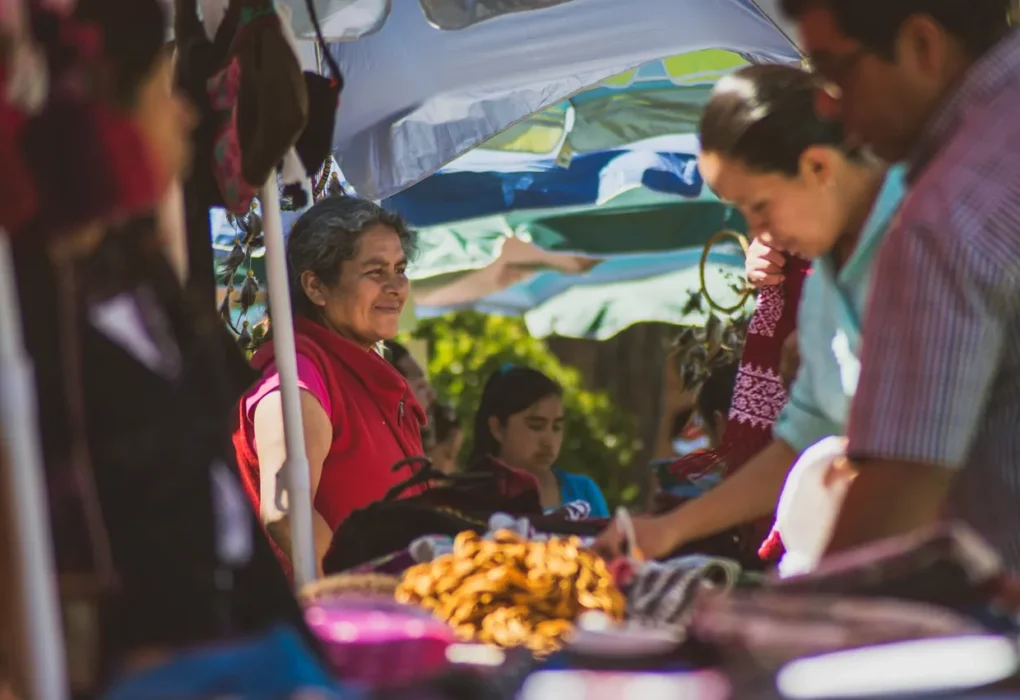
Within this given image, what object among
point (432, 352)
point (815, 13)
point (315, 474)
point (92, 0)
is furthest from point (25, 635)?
point (432, 352)

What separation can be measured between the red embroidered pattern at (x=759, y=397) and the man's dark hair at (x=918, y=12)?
5.86 feet

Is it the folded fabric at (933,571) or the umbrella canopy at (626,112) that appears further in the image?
the umbrella canopy at (626,112)

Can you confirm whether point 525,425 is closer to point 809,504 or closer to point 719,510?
point 719,510

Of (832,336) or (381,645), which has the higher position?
(832,336)

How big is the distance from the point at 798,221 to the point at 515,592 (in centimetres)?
77

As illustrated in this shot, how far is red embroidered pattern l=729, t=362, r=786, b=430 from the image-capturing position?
352 cm

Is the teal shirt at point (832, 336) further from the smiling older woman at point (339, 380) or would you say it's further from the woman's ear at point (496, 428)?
the woman's ear at point (496, 428)

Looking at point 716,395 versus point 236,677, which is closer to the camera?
point 236,677

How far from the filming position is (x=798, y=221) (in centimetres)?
240

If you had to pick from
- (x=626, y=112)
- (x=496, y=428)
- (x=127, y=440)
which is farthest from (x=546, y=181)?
(x=127, y=440)

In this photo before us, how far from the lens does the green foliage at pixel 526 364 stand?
8.82 m

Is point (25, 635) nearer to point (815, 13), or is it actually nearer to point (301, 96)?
point (815, 13)

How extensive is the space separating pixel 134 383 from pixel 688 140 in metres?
5.99

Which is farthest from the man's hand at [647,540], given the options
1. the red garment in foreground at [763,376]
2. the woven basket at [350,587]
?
A: the red garment in foreground at [763,376]
